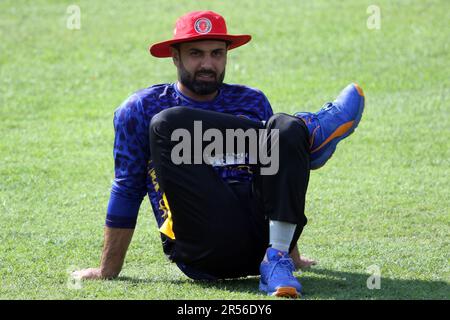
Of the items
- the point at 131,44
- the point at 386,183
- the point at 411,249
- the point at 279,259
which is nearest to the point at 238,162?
the point at 279,259

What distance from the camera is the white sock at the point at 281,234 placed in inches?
193

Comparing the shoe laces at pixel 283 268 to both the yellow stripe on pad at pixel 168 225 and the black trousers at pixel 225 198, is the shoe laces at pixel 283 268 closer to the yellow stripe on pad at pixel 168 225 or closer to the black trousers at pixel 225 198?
the black trousers at pixel 225 198

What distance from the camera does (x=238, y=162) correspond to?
5211mm

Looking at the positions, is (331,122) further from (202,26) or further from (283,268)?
(202,26)

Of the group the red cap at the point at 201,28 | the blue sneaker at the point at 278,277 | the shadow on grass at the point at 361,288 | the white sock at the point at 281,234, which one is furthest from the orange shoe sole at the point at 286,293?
the red cap at the point at 201,28

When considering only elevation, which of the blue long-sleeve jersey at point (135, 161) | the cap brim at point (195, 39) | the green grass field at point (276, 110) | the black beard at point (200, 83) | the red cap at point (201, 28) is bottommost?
the green grass field at point (276, 110)

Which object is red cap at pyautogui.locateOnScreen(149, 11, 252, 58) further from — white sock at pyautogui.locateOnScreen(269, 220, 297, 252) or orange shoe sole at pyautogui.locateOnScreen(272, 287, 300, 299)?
orange shoe sole at pyautogui.locateOnScreen(272, 287, 300, 299)

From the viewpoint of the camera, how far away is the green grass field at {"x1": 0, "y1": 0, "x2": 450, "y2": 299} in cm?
564

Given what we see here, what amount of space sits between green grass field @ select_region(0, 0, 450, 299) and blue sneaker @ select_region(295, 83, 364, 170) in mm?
680

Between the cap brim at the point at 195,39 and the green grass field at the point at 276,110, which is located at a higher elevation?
the cap brim at the point at 195,39

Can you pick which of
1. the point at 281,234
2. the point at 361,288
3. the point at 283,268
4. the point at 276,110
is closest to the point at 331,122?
the point at 281,234

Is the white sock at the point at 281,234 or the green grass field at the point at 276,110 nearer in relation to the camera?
the white sock at the point at 281,234

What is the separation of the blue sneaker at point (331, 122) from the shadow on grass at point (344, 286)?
0.62 meters

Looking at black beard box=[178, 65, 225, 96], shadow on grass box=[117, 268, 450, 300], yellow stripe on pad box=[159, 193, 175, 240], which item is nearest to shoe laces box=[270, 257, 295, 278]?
shadow on grass box=[117, 268, 450, 300]
